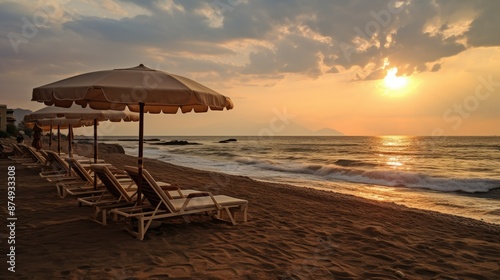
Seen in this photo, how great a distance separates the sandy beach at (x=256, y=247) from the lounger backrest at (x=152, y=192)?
43 cm

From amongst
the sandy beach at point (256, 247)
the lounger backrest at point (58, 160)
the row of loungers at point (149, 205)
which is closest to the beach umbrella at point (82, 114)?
the lounger backrest at point (58, 160)

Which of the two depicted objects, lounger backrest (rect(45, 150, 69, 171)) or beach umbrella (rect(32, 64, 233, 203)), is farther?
lounger backrest (rect(45, 150, 69, 171))

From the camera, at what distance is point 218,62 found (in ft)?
42.7

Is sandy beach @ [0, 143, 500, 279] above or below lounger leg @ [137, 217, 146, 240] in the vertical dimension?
below

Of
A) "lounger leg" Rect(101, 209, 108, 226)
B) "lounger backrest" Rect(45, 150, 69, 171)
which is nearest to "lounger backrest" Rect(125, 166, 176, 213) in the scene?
"lounger leg" Rect(101, 209, 108, 226)

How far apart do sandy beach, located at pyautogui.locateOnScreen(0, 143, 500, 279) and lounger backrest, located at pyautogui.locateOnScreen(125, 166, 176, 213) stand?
429 millimetres

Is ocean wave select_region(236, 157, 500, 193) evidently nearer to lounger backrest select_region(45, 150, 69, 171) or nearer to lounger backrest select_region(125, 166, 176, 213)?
lounger backrest select_region(45, 150, 69, 171)

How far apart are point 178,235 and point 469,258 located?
13.3 feet

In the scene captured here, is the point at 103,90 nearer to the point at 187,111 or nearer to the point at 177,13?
the point at 187,111

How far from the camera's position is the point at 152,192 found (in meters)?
5.02

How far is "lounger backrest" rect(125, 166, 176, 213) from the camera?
488 cm

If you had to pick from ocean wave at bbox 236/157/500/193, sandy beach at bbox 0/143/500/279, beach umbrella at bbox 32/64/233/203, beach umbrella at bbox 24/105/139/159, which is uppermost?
beach umbrella at bbox 32/64/233/203

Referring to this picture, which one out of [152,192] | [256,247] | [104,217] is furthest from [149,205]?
[256,247]

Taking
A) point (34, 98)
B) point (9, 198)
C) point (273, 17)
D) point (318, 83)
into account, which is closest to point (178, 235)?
point (34, 98)
